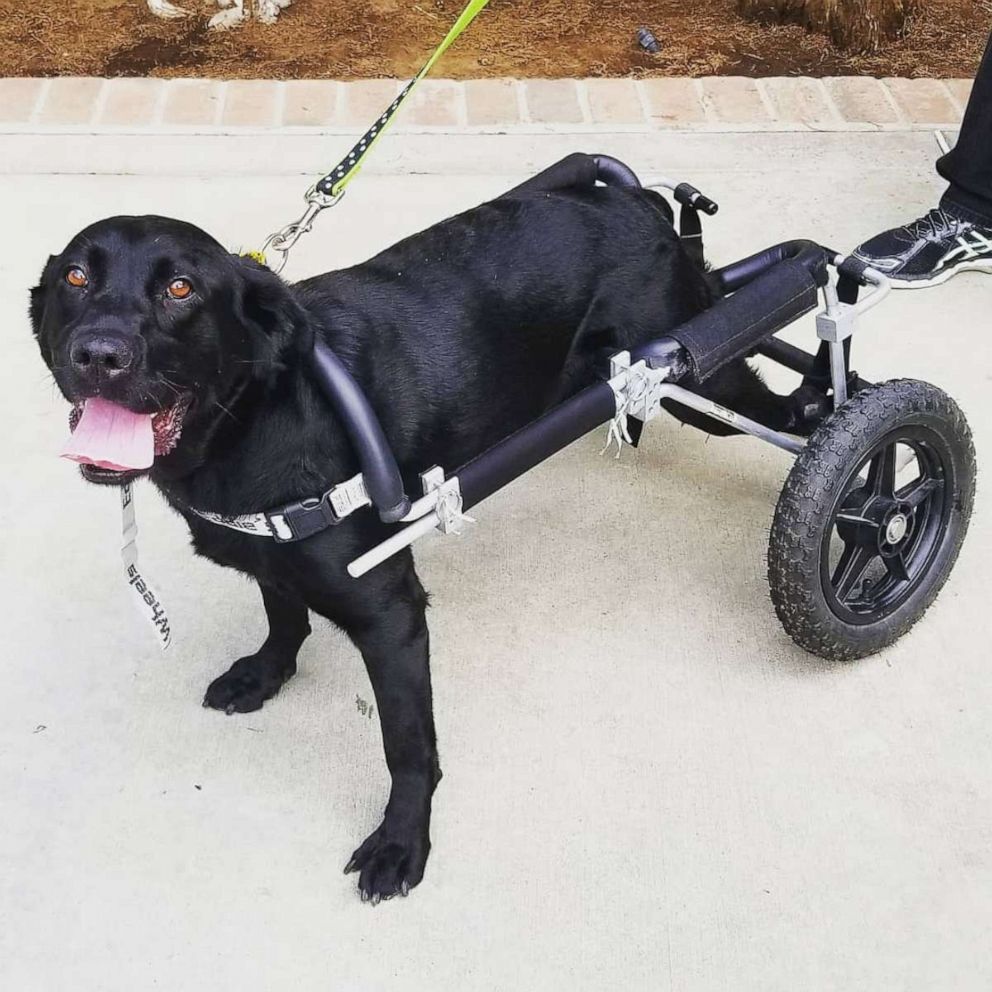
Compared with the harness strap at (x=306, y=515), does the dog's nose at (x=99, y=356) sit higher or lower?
higher

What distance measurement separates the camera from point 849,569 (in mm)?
2506

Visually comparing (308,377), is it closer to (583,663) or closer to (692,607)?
(583,663)

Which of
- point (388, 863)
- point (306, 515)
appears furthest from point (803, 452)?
point (388, 863)

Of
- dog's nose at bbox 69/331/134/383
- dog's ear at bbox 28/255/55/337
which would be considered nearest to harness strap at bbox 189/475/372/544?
dog's nose at bbox 69/331/134/383

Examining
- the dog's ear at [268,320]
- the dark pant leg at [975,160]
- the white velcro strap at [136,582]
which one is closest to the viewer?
the dog's ear at [268,320]

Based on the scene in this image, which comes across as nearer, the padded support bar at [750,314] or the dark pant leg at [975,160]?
the padded support bar at [750,314]

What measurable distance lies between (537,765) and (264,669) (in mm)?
Result: 578

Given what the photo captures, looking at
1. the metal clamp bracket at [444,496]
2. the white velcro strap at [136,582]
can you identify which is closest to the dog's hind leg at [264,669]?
the white velcro strap at [136,582]

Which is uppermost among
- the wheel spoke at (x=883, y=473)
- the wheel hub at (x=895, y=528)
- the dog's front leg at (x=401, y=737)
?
the wheel spoke at (x=883, y=473)

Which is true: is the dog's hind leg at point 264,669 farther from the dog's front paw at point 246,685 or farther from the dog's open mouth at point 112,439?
the dog's open mouth at point 112,439

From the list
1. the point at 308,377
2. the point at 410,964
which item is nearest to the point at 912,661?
the point at 410,964

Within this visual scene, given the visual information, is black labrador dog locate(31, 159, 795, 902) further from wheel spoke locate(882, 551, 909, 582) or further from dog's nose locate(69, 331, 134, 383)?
wheel spoke locate(882, 551, 909, 582)

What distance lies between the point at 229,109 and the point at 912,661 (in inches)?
116

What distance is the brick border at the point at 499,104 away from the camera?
421 cm
